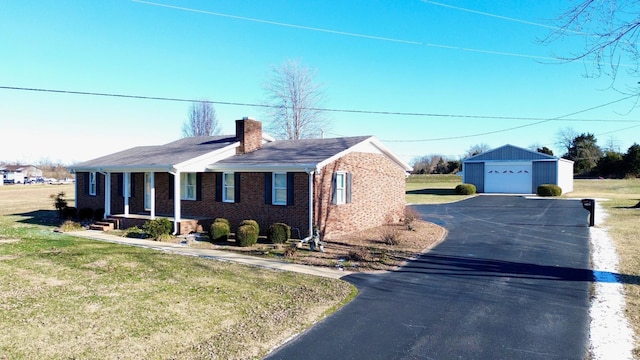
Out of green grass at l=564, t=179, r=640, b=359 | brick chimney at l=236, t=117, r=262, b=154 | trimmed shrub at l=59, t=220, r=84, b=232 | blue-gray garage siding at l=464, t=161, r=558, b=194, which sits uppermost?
brick chimney at l=236, t=117, r=262, b=154

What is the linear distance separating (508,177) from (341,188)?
3065 centimetres

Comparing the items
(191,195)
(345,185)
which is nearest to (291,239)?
(345,185)

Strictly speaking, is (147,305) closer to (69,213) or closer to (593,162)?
(69,213)

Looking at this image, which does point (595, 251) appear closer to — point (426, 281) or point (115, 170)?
point (426, 281)

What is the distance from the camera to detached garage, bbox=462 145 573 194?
3984cm

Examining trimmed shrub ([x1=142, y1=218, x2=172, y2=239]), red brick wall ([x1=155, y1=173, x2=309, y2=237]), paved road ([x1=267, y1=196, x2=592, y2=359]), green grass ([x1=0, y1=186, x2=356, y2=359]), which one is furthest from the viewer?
red brick wall ([x1=155, y1=173, x2=309, y2=237])

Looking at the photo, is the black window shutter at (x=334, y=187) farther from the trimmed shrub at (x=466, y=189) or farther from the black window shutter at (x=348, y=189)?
the trimmed shrub at (x=466, y=189)

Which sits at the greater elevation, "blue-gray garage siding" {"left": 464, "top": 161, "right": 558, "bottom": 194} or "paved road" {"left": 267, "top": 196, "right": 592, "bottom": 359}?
"blue-gray garage siding" {"left": 464, "top": 161, "right": 558, "bottom": 194}

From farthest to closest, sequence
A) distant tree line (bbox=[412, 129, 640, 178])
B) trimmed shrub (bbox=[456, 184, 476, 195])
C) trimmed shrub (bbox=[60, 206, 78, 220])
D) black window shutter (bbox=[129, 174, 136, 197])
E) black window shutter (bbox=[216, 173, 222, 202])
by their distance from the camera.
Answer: distant tree line (bbox=[412, 129, 640, 178])
trimmed shrub (bbox=[456, 184, 476, 195])
trimmed shrub (bbox=[60, 206, 78, 220])
black window shutter (bbox=[129, 174, 136, 197])
black window shutter (bbox=[216, 173, 222, 202])

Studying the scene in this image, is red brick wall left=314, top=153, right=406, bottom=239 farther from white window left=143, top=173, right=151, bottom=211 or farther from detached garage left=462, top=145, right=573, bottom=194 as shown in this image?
detached garage left=462, top=145, right=573, bottom=194

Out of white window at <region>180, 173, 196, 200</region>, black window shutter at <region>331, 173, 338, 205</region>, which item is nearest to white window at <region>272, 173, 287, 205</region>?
black window shutter at <region>331, 173, 338, 205</region>

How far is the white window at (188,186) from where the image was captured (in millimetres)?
18781

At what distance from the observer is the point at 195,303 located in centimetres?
755

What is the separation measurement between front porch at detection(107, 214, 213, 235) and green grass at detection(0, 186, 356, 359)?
16.2 ft
